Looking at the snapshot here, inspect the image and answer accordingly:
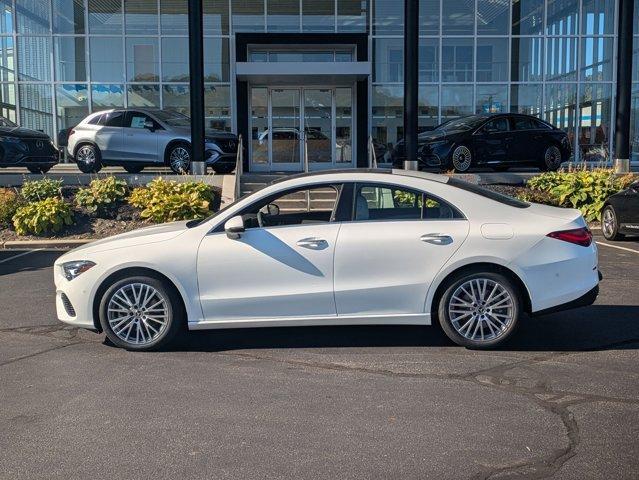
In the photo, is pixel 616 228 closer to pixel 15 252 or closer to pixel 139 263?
pixel 139 263

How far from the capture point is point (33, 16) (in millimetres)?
23969

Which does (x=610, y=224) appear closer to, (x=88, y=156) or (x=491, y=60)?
(x=88, y=156)

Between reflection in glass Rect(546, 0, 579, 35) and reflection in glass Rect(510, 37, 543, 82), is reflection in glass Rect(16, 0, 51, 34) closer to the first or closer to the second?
reflection in glass Rect(510, 37, 543, 82)

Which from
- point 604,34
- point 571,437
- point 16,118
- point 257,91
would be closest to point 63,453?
point 571,437

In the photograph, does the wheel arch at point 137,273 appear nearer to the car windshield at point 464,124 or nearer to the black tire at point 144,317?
the black tire at point 144,317

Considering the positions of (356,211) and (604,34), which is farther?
(604,34)

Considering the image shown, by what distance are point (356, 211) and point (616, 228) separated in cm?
843

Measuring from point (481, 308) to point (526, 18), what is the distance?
2045cm

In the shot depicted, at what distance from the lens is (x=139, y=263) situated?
6.05m

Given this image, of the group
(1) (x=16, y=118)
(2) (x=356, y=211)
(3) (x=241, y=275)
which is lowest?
(3) (x=241, y=275)

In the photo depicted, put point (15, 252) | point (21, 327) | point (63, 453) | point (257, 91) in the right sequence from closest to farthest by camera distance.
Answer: point (63, 453) → point (21, 327) → point (15, 252) → point (257, 91)

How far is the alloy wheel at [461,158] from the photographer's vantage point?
17.5m

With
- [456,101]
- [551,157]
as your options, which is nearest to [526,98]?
[456,101]

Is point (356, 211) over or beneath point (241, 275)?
over
